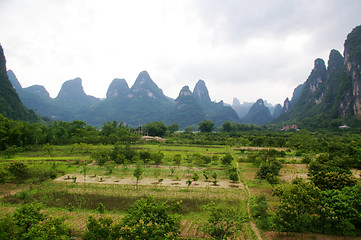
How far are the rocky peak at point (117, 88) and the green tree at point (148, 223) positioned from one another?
613ft

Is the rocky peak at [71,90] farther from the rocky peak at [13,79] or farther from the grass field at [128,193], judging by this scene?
the grass field at [128,193]

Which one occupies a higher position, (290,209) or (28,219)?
(28,219)

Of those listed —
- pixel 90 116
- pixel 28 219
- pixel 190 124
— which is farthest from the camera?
pixel 90 116

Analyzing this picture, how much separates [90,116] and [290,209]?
17446 centimetres

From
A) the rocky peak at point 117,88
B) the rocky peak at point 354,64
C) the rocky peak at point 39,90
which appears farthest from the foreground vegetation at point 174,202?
the rocky peak at point 39,90

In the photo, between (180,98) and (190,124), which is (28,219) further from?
(180,98)

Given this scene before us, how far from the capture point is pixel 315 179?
44.8ft

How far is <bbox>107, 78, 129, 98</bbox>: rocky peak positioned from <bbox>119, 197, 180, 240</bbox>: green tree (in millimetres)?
186876

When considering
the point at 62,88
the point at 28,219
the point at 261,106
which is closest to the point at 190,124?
the point at 261,106

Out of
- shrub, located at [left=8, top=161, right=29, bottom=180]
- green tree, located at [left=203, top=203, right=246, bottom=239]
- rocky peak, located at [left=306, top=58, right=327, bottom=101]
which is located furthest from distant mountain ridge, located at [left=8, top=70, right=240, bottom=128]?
green tree, located at [left=203, top=203, right=246, bottom=239]

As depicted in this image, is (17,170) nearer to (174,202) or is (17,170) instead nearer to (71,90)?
(174,202)

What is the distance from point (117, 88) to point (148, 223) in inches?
7692

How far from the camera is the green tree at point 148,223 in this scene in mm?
6633

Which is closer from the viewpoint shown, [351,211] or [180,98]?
[351,211]
